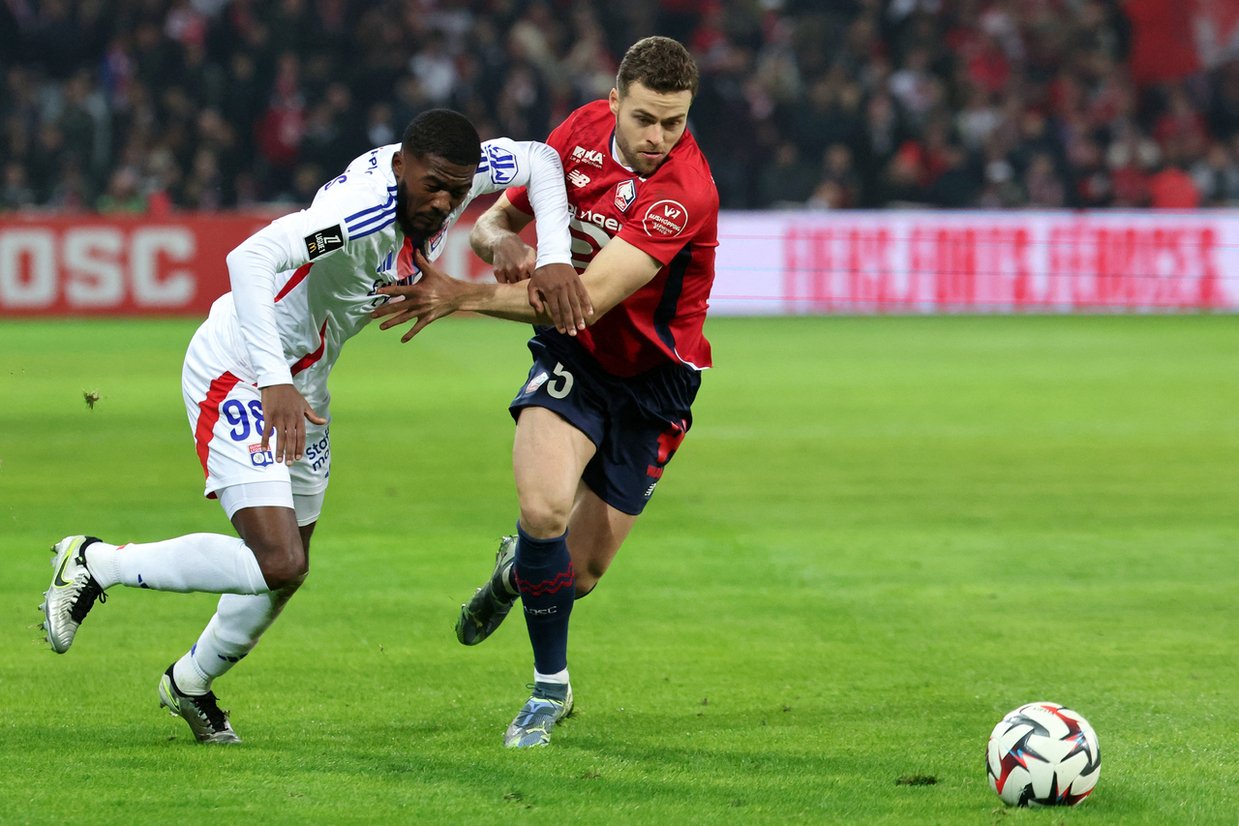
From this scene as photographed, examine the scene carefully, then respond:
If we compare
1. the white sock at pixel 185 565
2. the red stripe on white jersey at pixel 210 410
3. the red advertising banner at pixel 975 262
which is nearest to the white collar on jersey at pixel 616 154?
the red stripe on white jersey at pixel 210 410

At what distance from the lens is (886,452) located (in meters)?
12.0

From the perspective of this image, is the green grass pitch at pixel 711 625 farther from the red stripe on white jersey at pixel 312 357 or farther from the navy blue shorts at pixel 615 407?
the red stripe on white jersey at pixel 312 357

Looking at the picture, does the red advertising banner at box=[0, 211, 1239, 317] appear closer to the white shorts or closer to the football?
the white shorts

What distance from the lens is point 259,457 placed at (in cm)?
519

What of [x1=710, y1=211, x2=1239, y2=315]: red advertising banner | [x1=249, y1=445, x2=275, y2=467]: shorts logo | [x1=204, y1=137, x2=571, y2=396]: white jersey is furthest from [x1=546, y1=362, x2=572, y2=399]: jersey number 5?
[x1=710, y1=211, x2=1239, y2=315]: red advertising banner

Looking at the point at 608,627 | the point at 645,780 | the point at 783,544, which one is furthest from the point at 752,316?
the point at 645,780

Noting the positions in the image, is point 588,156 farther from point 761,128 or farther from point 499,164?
point 761,128

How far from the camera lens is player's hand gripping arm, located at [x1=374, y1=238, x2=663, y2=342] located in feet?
17.0

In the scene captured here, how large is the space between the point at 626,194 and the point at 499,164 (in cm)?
51

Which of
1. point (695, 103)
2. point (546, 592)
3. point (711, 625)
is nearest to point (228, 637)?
point (546, 592)

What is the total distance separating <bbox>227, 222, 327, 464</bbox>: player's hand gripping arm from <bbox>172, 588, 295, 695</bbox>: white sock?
60 cm

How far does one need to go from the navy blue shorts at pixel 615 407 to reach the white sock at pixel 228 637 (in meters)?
1.12

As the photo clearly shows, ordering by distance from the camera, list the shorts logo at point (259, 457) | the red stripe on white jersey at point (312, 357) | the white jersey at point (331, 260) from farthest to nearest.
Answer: the red stripe on white jersey at point (312, 357), the shorts logo at point (259, 457), the white jersey at point (331, 260)

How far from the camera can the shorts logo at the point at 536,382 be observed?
595 centimetres
